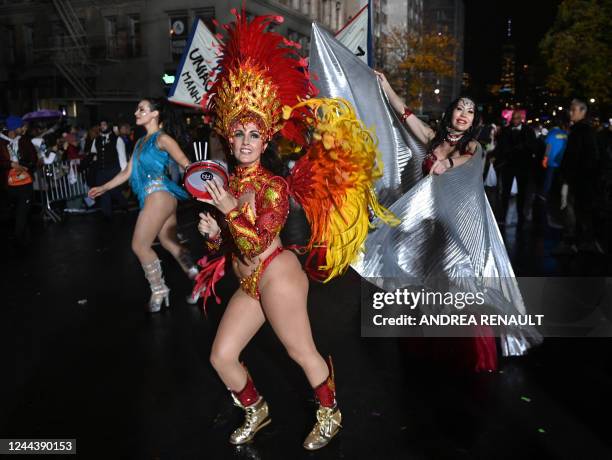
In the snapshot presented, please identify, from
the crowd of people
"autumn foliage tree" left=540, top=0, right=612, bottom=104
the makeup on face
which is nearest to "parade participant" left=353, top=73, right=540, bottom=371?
the makeup on face

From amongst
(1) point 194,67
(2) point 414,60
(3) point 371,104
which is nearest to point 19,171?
(1) point 194,67

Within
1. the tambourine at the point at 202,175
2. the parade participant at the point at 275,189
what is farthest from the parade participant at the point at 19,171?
the tambourine at the point at 202,175

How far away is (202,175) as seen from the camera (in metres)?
2.49

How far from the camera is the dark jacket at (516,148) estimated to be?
9648mm

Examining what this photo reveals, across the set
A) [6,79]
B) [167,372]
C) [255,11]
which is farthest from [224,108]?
[6,79]

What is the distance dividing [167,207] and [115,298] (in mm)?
1416

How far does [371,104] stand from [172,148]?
1.84 meters

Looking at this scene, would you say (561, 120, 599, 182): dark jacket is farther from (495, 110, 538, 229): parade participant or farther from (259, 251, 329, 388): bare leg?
(259, 251, 329, 388): bare leg

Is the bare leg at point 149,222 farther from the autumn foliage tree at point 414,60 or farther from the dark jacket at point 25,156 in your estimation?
the autumn foliage tree at point 414,60

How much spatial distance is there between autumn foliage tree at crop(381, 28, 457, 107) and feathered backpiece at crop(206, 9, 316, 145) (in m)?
40.1

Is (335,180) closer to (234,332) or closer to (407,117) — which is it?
(234,332)

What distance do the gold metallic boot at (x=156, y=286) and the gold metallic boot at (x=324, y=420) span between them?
2697 millimetres

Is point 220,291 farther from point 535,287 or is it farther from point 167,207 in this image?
point 535,287

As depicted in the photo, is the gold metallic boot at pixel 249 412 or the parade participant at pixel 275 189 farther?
the gold metallic boot at pixel 249 412
